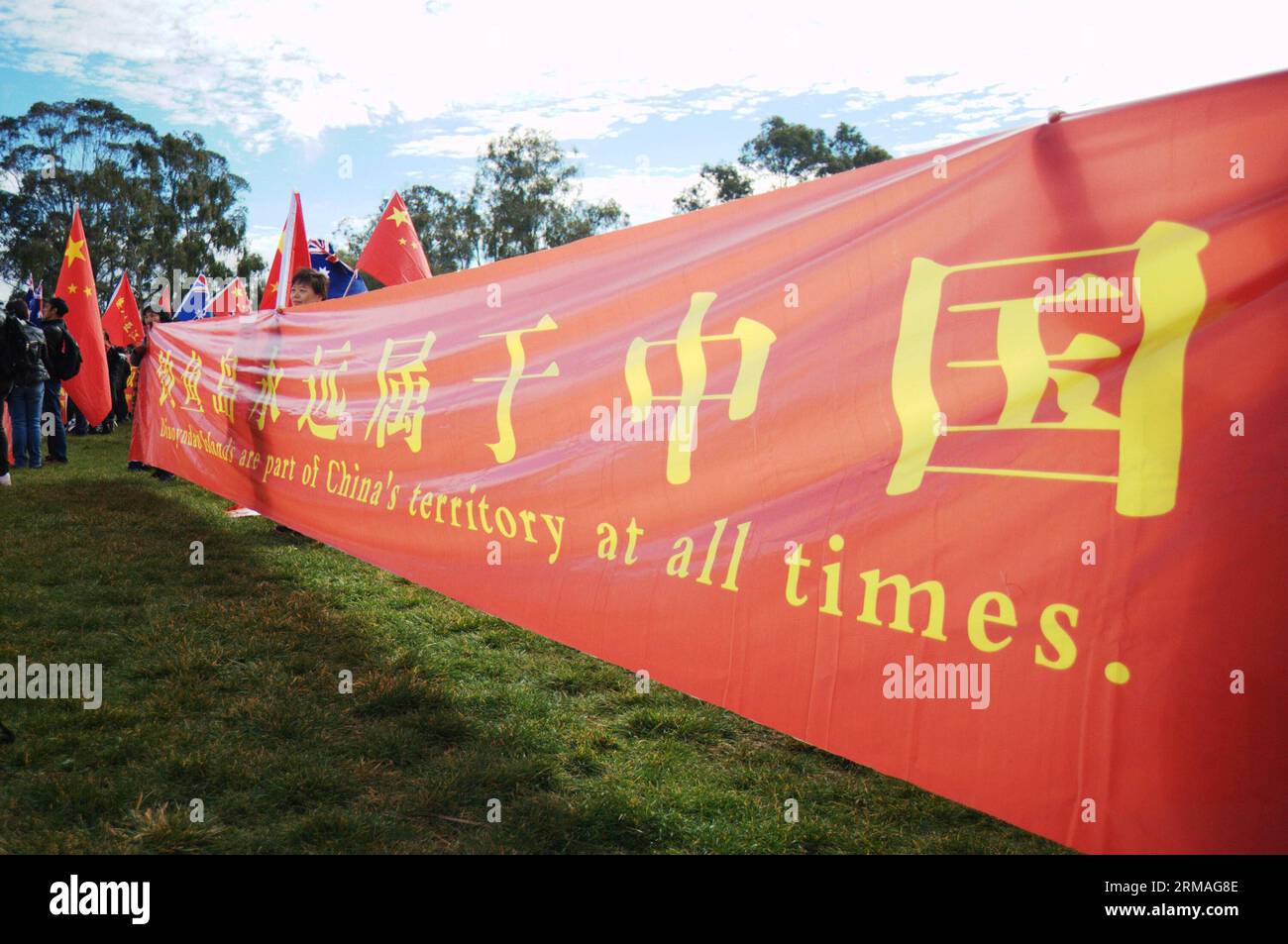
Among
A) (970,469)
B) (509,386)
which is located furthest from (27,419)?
(970,469)

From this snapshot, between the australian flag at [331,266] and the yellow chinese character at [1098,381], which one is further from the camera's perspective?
the australian flag at [331,266]

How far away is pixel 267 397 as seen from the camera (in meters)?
6.32

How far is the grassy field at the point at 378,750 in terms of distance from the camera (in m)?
2.77

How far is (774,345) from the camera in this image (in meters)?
2.76

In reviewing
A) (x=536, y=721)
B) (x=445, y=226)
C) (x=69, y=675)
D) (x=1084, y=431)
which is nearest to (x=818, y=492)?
(x=1084, y=431)

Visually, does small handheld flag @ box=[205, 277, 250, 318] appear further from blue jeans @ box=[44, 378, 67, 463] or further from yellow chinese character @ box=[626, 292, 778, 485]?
yellow chinese character @ box=[626, 292, 778, 485]

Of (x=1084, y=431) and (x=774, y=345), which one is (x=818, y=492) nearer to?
(x=774, y=345)

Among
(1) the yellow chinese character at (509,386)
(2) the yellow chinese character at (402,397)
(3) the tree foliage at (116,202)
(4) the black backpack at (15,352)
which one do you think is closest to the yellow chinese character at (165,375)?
(4) the black backpack at (15,352)

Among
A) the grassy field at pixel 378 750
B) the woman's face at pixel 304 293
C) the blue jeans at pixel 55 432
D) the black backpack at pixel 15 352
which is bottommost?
the grassy field at pixel 378 750

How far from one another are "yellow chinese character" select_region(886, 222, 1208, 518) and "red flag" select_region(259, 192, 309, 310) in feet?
22.2

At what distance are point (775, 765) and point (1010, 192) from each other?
213cm

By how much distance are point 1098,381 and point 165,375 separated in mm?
9090

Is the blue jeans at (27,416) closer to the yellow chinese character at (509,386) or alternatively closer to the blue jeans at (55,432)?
the blue jeans at (55,432)

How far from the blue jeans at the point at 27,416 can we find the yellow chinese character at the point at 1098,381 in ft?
38.2
